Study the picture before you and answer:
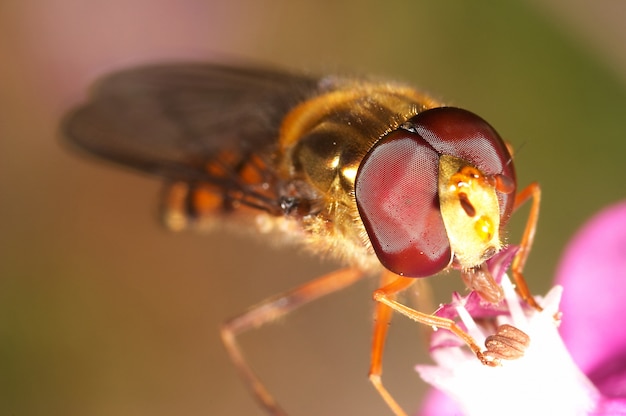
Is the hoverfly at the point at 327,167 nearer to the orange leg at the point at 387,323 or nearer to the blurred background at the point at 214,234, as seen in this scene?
the orange leg at the point at 387,323

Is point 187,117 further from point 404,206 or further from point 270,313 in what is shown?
point 404,206

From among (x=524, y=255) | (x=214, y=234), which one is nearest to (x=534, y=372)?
(x=524, y=255)

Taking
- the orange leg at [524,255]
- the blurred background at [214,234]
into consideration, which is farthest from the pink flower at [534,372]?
the blurred background at [214,234]

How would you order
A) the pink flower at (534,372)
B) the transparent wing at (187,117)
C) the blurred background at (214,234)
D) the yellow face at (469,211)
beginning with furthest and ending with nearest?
the blurred background at (214,234)
the transparent wing at (187,117)
the pink flower at (534,372)
the yellow face at (469,211)

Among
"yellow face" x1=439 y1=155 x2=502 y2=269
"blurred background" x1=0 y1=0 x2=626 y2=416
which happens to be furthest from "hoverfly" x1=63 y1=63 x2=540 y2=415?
"blurred background" x1=0 y1=0 x2=626 y2=416

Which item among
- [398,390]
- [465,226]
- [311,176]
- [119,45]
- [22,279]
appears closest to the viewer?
[465,226]

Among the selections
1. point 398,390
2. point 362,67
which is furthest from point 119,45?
point 398,390

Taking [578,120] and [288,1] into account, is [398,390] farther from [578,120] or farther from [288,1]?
[288,1]
